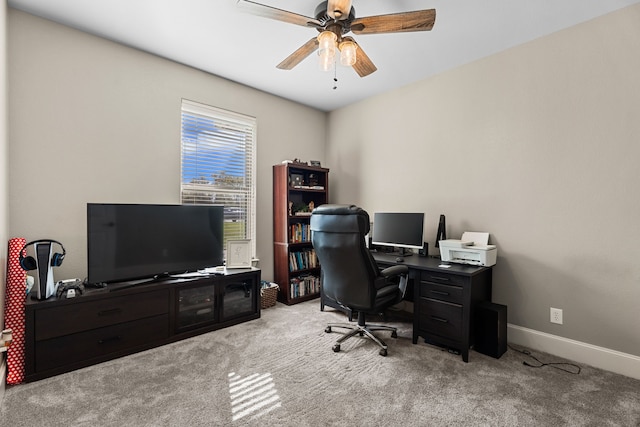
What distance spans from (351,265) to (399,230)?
3.76 ft

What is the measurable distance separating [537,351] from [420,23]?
271 centimetres

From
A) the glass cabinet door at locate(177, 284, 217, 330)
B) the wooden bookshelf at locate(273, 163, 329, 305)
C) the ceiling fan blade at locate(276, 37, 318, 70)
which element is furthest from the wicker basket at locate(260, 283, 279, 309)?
the ceiling fan blade at locate(276, 37, 318, 70)

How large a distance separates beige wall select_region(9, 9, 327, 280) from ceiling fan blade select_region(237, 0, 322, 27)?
170 cm

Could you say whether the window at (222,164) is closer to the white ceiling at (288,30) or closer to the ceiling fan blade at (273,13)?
the white ceiling at (288,30)

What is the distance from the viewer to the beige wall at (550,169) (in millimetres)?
2176

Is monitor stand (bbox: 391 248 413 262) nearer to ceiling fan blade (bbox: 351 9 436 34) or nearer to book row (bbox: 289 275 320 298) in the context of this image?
book row (bbox: 289 275 320 298)

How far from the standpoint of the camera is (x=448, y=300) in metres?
2.41

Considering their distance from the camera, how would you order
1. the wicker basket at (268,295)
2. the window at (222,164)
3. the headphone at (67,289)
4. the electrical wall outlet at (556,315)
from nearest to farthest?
1. the headphone at (67,289)
2. the electrical wall outlet at (556,315)
3. the window at (222,164)
4. the wicker basket at (268,295)

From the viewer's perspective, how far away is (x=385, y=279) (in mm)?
2408

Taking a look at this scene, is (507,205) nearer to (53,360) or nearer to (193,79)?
(193,79)

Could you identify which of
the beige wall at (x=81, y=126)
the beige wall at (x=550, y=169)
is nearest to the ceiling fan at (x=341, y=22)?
the beige wall at (x=550, y=169)

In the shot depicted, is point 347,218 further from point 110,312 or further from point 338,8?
point 110,312

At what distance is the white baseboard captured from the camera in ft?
6.98

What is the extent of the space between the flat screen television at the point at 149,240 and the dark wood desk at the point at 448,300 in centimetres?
194
